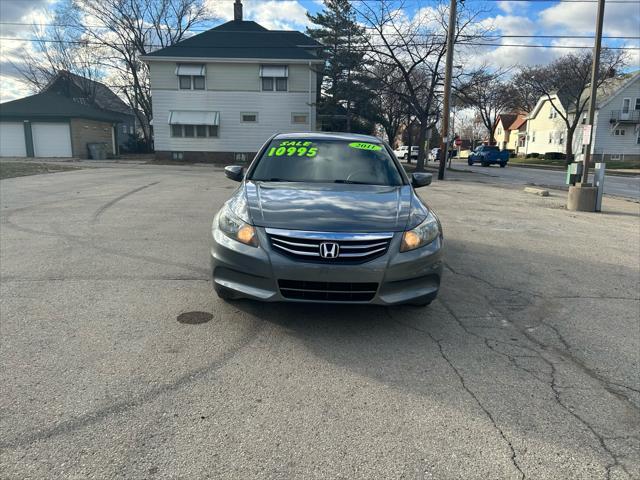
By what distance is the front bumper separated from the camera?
11.9 ft

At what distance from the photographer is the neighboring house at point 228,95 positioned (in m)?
31.0

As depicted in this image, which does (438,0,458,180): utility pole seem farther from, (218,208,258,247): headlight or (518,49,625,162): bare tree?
(518,49,625,162): bare tree

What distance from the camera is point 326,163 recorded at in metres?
5.31

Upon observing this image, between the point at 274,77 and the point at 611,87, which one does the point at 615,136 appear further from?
the point at 274,77

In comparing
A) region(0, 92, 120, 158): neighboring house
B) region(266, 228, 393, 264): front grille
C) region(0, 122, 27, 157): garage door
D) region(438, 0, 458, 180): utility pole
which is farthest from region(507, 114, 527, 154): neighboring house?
region(266, 228, 393, 264): front grille

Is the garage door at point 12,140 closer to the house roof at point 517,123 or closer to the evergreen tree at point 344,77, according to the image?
the evergreen tree at point 344,77

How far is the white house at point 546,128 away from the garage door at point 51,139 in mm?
49966

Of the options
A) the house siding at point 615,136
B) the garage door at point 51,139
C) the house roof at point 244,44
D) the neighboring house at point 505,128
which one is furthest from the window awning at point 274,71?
the neighboring house at point 505,128

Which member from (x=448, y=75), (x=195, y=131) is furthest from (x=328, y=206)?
(x=195, y=131)

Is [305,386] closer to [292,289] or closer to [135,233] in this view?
[292,289]

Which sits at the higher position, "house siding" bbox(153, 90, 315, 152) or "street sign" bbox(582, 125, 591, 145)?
"house siding" bbox(153, 90, 315, 152)

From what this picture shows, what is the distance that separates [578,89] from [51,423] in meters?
56.9

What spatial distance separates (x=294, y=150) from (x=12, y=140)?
36.2m

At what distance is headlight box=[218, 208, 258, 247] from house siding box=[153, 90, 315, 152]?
92.1 ft
